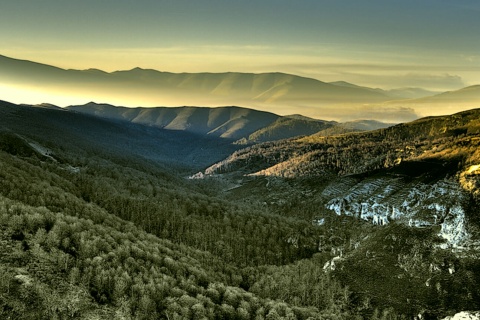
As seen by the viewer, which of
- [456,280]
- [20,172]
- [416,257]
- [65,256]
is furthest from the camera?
[20,172]

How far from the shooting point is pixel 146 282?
116 m

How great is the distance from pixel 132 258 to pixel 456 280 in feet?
382

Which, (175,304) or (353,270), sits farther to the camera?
(353,270)

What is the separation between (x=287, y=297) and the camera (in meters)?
147

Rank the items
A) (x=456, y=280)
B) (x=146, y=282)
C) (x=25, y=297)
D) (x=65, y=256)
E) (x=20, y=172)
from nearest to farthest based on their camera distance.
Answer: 1. (x=25, y=297)
2. (x=65, y=256)
3. (x=146, y=282)
4. (x=456, y=280)
5. (x=20, y=172)

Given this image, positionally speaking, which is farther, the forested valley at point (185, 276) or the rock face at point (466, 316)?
the rock face at point (466, 316)

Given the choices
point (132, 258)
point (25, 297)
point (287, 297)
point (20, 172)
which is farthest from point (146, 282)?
point (20, 172)

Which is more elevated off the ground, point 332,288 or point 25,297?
point 25,297

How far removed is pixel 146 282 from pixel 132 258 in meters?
13.0

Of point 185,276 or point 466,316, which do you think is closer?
point 466,316

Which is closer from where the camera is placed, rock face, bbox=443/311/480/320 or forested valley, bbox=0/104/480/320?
forested valley, bbox=0/104/480/320

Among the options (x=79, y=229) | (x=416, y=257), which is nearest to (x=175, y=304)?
(x=79, y=229)

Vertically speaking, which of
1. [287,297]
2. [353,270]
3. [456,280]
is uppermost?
[456,280]

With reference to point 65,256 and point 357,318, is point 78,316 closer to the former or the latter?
point 65,256
